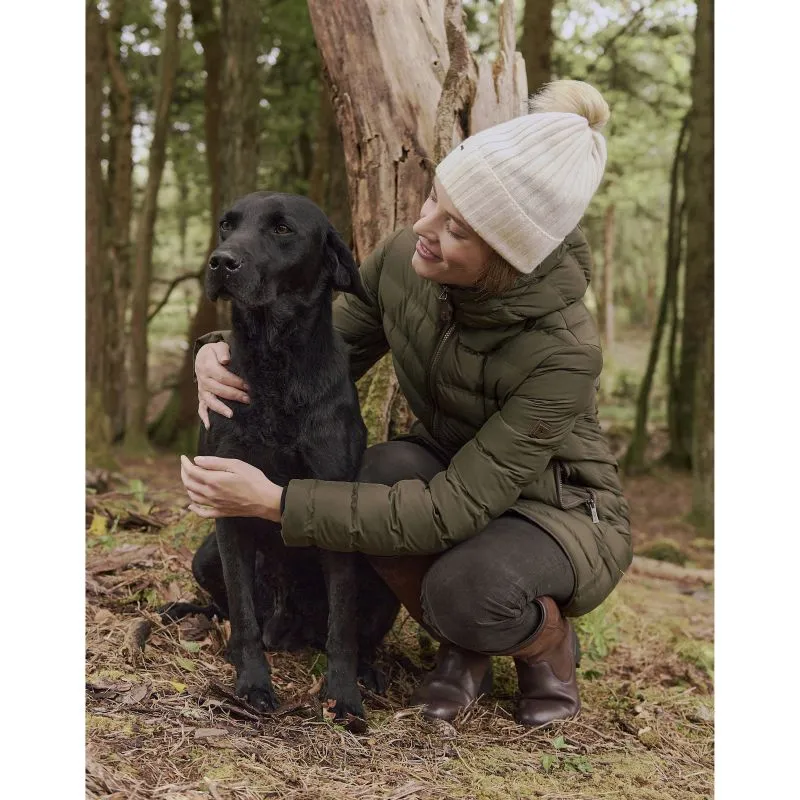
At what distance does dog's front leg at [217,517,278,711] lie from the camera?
2859mm

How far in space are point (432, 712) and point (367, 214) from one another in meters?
2.21

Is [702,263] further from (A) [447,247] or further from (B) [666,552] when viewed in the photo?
(A) [447,247]

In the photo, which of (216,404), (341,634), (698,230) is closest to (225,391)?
(216,404)

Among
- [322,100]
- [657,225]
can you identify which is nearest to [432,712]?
[322,100]

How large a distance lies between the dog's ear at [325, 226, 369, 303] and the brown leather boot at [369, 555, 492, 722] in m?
0.92

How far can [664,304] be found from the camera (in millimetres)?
11008

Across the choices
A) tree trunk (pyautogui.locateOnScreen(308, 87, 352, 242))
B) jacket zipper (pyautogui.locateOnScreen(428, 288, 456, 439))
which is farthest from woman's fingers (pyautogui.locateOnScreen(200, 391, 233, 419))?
tree trunk (pyautogui.locateOnScreen(308, 87, 352, 242))

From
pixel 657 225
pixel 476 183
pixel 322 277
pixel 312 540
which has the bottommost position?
pixel 312 540

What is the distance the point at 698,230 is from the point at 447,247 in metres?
7.72

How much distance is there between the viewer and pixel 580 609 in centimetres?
303

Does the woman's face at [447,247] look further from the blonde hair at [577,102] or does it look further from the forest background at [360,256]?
the forest background at [360,256]

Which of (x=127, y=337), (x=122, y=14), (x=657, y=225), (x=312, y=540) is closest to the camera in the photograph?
(x=312, y=540)

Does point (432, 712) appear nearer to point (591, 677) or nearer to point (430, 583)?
point (430, 583)

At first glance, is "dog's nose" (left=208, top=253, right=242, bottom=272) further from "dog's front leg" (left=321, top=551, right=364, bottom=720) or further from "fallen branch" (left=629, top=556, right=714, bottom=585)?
"fallen branch" (left=629, top=556, right=714, bottom=585)
